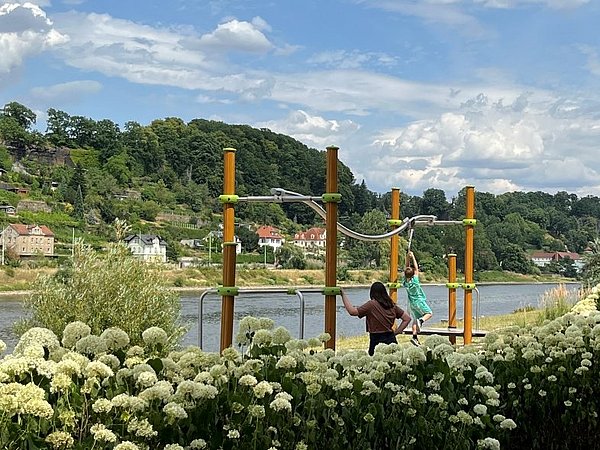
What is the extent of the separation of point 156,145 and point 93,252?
2774 inches

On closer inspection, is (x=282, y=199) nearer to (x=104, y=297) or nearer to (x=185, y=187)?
(x=104, y=297)

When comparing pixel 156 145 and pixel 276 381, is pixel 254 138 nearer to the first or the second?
pixel 156 145

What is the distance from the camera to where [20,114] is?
9844 cm

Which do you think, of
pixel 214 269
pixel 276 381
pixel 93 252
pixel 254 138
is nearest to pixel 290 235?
pixel 214 269

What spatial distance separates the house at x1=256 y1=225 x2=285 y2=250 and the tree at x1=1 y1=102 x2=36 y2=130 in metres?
54.6

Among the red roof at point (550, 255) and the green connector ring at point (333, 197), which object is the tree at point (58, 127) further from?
the green connector ring at point (333, 197)

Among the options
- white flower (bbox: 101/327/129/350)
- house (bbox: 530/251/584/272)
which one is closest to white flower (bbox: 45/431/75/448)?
white flower (bbox: 101/327/129/350)

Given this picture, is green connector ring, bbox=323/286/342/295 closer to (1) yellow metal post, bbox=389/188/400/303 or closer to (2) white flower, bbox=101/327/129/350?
(2) white flower, bbox=101/327/129/350

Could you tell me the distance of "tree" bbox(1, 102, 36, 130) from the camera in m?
97.3

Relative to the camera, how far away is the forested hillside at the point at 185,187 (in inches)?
2112

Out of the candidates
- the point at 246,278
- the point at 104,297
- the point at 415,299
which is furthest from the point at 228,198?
the point at 246,278

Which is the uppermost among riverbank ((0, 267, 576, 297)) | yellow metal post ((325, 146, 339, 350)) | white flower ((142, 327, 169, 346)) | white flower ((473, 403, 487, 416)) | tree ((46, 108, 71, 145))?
tree ((46, 108, 71, 145))

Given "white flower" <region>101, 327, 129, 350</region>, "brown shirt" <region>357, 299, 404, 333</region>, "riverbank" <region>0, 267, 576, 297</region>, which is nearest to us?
"white flower" <region>101, 327, 129, 350</region>

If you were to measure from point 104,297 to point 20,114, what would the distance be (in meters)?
90.7
